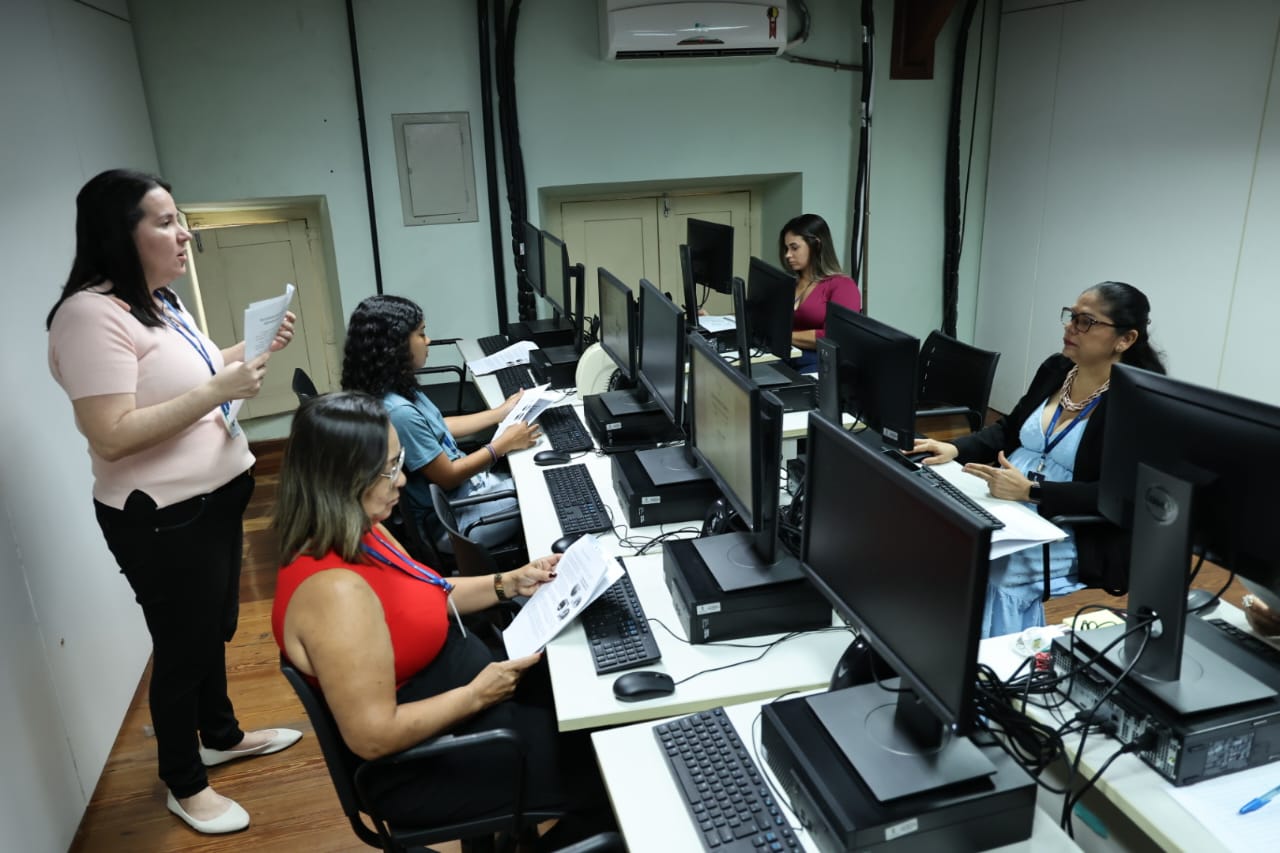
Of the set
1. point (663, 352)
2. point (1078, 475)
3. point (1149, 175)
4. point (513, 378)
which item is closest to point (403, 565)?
point (663, 352)

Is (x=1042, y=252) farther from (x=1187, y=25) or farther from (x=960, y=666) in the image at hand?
(x=960, y=666)

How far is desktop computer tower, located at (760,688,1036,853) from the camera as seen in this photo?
119 centimetres

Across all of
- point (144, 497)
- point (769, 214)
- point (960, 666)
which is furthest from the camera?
point (769, 214)

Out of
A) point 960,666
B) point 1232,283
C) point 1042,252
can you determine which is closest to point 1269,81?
point 1232,283

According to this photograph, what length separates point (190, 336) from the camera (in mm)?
2180

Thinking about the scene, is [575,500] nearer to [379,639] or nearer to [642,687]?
[642,687]

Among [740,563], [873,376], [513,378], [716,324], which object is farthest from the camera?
[716,324]

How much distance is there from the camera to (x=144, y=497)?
2.07 meters

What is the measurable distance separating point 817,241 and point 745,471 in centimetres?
252

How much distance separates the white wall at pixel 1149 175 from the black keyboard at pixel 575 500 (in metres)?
3.09

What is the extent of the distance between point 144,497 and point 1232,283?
4.32m

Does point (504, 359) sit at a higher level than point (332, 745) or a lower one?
higher

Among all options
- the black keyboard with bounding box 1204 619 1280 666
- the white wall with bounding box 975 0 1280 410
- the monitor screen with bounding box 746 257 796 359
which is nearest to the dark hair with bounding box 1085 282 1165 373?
the black keyboard with bounding box 1204 619 1280 666

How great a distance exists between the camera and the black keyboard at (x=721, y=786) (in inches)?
50.7
